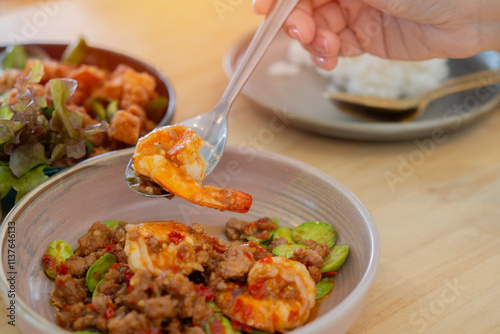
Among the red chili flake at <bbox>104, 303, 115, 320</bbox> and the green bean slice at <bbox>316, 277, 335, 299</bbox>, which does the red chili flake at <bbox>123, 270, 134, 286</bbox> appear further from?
the green bean slice at <bbox>316, 277, 335, 299</bbox>

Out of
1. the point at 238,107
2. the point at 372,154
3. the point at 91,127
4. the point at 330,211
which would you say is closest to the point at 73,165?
the point at 91,127

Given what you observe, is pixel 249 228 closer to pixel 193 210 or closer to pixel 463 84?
pixel 193 210

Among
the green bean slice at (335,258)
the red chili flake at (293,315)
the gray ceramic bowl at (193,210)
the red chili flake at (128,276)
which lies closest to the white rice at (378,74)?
the gray ceramic bowl at (193,210)

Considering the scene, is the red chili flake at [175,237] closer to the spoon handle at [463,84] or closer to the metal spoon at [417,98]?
the metal spoon at [417,98]

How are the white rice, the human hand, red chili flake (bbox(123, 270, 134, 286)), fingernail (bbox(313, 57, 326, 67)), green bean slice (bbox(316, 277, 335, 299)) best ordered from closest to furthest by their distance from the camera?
red chili flake (bbox(123, 270, 134, 286)) < green bean slice (bbox(316, 277, 335, 299)) < the human hand < fingernail (bbox(313, 57, 326, 67)) < the white rice

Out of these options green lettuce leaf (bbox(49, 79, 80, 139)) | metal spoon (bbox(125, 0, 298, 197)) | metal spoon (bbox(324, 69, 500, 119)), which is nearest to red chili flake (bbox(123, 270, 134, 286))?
metal spoon (bbox(125, 0, 298, 197))

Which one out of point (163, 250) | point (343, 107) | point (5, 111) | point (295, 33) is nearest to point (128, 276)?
point (163, 250)

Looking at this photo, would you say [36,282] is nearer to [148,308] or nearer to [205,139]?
[148,308]
